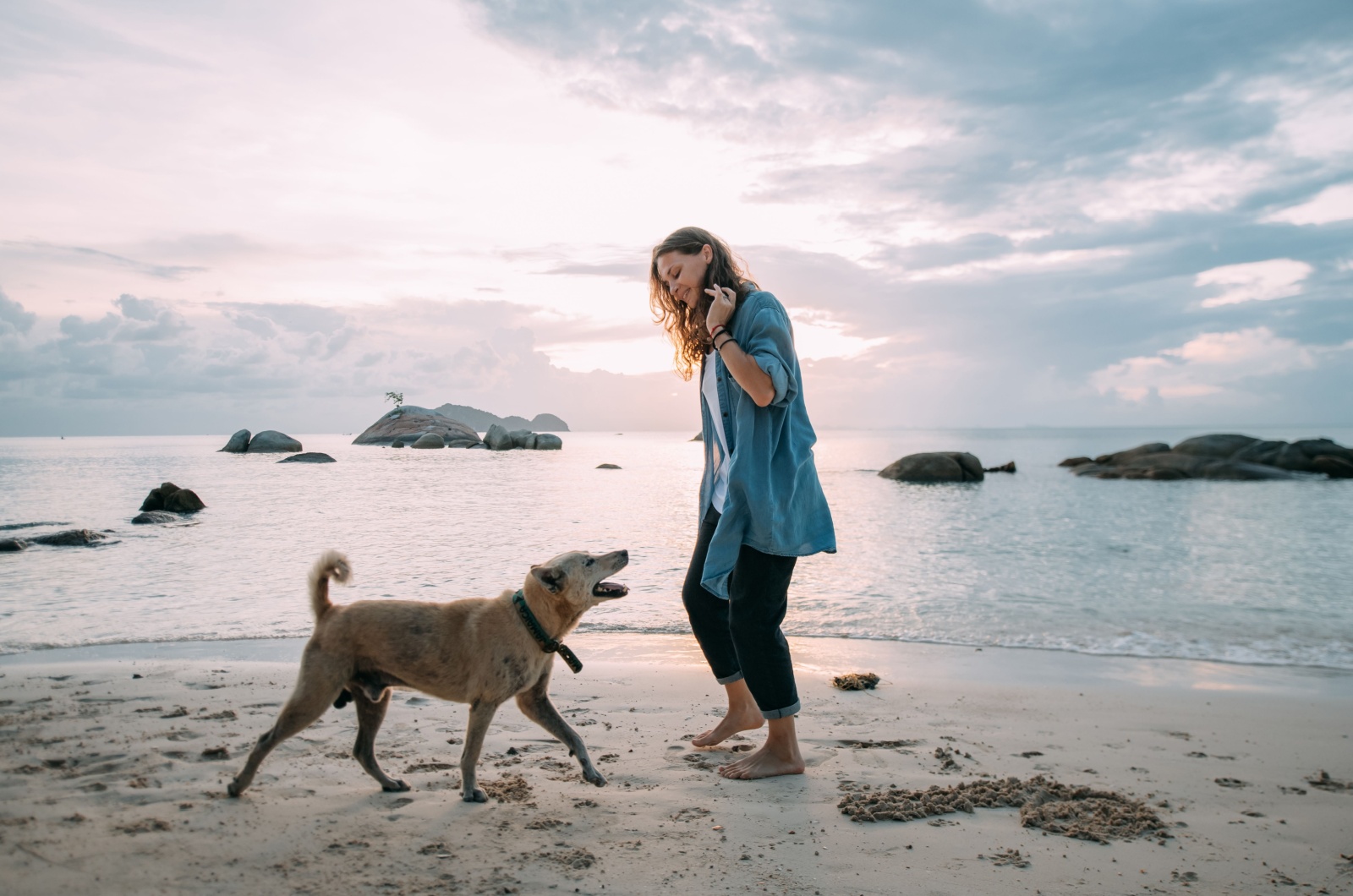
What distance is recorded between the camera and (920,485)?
3128 centimetres

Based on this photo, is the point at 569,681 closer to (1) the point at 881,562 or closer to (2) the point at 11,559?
(1) the point at 881,562

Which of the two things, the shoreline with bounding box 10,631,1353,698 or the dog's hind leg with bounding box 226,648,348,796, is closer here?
the dog's hind leg with bounding box 226,648,348,796

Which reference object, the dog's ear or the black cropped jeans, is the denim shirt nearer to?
the black cropped jeans

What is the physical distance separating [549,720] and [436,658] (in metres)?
0.63

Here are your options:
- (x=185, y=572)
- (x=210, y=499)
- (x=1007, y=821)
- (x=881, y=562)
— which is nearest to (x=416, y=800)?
(x=1007, y=821)

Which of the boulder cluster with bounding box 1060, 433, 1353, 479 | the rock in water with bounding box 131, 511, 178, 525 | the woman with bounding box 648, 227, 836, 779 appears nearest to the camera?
the woman with bounding box 648, 227, 836, 779

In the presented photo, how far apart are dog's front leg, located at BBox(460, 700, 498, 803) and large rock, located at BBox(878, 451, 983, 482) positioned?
31.3 m

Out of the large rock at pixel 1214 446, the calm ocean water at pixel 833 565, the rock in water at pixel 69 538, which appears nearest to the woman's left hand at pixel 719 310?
the calm ocean water at pixel 833 565

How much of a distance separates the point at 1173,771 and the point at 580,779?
302 cm

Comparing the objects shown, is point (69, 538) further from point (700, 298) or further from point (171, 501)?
point (700, 298)

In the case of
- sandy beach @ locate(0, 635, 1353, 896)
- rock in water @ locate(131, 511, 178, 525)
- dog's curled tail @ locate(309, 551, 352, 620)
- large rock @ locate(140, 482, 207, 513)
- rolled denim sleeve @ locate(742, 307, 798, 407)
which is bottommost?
rock in water @ locate(131, 511, 178, 525)

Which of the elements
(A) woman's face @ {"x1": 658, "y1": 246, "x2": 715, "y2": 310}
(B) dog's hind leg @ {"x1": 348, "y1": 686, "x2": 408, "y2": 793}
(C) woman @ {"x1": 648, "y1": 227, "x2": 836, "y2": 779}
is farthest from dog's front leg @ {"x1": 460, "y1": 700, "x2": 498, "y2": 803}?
(A) woman's face @ {"x1": 658, "y1": 246, "x2": 715, "y2": 310}

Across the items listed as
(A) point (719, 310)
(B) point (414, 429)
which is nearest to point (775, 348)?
(A) point (719, 310)

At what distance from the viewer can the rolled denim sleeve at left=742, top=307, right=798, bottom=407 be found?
3.36m
